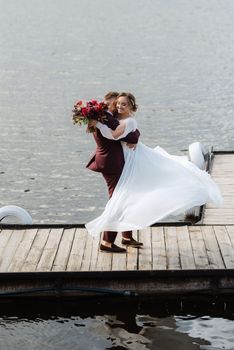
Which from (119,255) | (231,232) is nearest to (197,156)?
(231,232)

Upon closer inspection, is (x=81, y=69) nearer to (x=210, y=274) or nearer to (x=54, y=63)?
(x=54, y=63)

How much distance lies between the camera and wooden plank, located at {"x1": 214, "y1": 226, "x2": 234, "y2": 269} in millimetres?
11847

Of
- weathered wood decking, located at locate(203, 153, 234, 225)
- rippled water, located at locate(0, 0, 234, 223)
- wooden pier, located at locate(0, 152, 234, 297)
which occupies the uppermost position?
rippled water, located at locate(0, 0, 234, 223)

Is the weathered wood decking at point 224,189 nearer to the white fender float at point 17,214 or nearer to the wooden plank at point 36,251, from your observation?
the wooden plank at point 36,251

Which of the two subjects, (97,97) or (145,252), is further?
(97,97)

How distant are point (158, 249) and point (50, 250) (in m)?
1.48

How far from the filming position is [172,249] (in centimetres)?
1230

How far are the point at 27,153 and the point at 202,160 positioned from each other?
21.1 ft

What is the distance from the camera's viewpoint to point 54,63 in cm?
3628

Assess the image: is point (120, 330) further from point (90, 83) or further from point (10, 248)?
point (90, 83)

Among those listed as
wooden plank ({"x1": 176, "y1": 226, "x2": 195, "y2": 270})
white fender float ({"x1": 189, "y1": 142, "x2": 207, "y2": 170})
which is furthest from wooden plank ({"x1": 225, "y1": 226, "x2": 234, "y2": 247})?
white fender float ({"x1": 189, "y1": 142, "x2": 207, "y2": 170})

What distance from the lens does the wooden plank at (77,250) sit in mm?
11762

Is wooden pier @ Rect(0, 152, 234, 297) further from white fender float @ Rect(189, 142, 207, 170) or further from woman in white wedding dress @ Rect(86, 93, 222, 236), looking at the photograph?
white fender float @ Rect(189, 142, 207, 170)

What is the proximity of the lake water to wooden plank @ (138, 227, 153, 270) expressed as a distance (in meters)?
0.58
